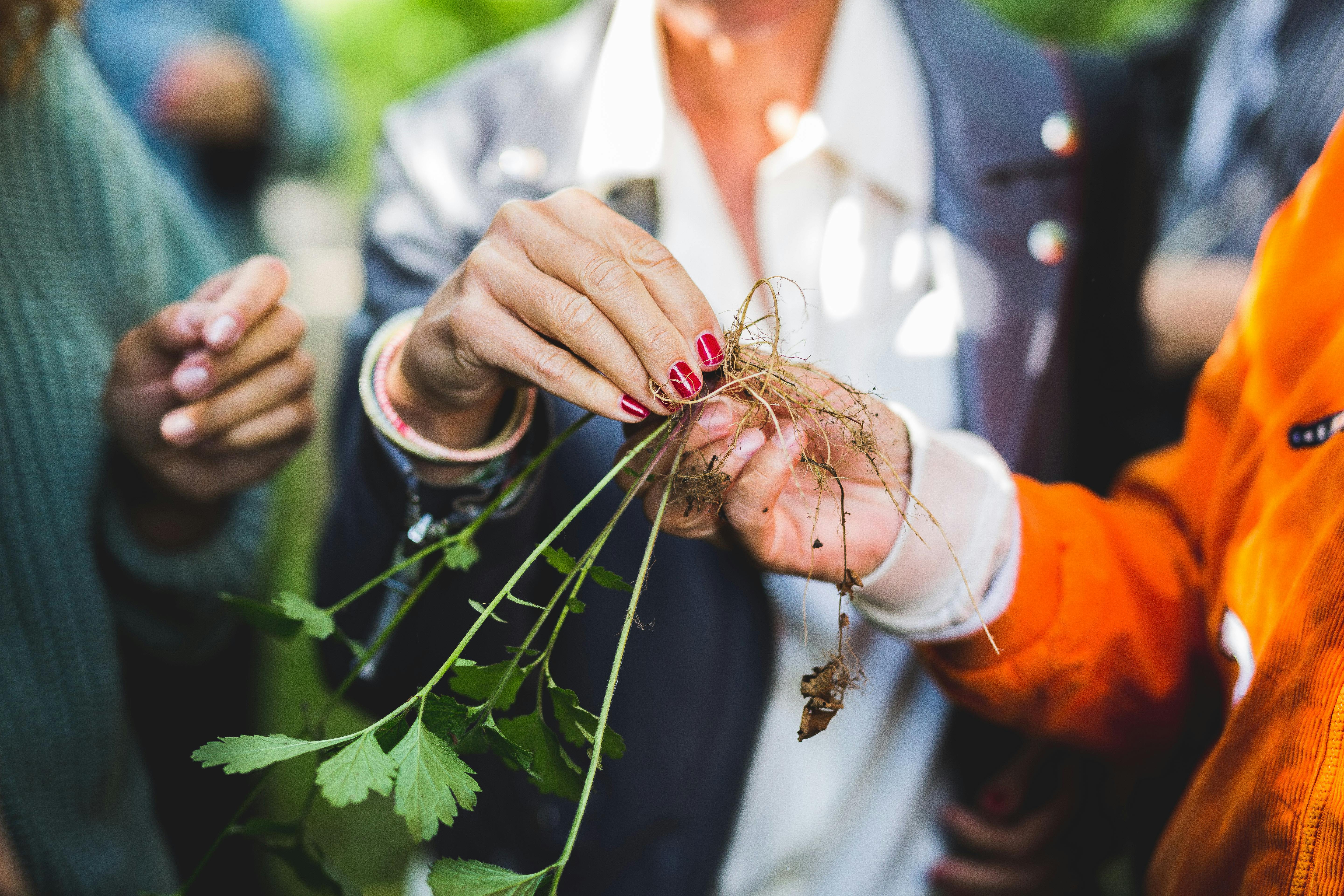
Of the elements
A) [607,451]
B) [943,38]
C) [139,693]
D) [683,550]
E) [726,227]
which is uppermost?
[943,38]

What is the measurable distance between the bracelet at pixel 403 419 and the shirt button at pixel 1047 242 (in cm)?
81

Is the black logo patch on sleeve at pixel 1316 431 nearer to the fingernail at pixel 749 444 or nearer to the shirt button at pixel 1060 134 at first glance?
the fingernail at pixel 749 444

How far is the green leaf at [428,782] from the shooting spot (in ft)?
1.86

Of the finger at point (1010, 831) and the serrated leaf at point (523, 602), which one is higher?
the serrated leaf at point (523, 602)

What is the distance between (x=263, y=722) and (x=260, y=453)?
3.45 feet

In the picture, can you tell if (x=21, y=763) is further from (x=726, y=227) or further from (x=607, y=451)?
(x=726, y=227)

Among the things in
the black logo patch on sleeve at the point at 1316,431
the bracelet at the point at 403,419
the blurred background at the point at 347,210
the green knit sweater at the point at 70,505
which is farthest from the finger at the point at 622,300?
the blurred background at the point at 347,210

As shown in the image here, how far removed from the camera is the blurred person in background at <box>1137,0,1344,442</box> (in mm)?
1518

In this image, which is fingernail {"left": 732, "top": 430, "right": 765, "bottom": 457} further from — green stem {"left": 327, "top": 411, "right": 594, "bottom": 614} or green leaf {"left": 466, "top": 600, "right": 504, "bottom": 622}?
green leaf {"left": 466, "top": 600, "right": 504, "bottom": 622}

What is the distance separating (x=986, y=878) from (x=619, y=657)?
77cm

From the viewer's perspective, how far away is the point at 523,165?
3.90 ft

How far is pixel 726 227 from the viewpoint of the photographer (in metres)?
1.14

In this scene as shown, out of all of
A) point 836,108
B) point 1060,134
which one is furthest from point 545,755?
point 1060,134

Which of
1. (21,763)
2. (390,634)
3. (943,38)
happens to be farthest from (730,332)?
(21,763)
